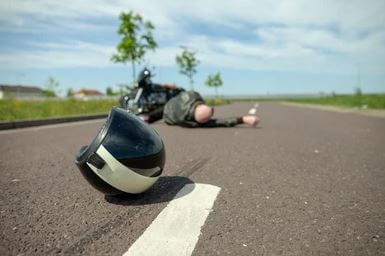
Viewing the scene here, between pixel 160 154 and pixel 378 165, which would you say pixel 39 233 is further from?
pixel 378 165

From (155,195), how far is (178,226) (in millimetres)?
661

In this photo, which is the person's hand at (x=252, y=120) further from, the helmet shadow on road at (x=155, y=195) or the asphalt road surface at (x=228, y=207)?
the helmet shadow on road at (x=155, y=195)

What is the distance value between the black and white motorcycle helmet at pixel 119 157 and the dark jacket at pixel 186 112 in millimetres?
5078

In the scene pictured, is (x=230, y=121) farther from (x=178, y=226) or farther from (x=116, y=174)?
(x=178, y=226)

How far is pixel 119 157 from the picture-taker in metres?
2.22

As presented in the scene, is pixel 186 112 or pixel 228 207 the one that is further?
pixel 186 112

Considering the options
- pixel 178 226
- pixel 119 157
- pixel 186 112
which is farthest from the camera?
pixel 186 112

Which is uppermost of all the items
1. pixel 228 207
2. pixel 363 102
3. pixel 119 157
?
pixel 363 102

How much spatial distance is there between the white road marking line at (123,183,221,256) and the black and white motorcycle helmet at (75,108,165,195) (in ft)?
1.13

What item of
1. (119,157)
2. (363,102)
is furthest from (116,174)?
(363,102)

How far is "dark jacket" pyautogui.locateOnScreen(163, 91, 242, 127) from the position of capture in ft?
24.5

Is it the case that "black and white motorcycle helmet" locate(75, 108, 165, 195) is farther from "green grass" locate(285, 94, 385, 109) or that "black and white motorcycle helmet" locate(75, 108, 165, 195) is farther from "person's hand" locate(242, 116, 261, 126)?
"green grass" locate(285, 94, 385, 109)

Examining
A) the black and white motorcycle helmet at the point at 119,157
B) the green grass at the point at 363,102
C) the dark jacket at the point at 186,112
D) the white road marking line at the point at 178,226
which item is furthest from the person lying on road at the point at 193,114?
the green grass at the point at 363,102

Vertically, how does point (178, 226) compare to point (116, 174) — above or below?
below
